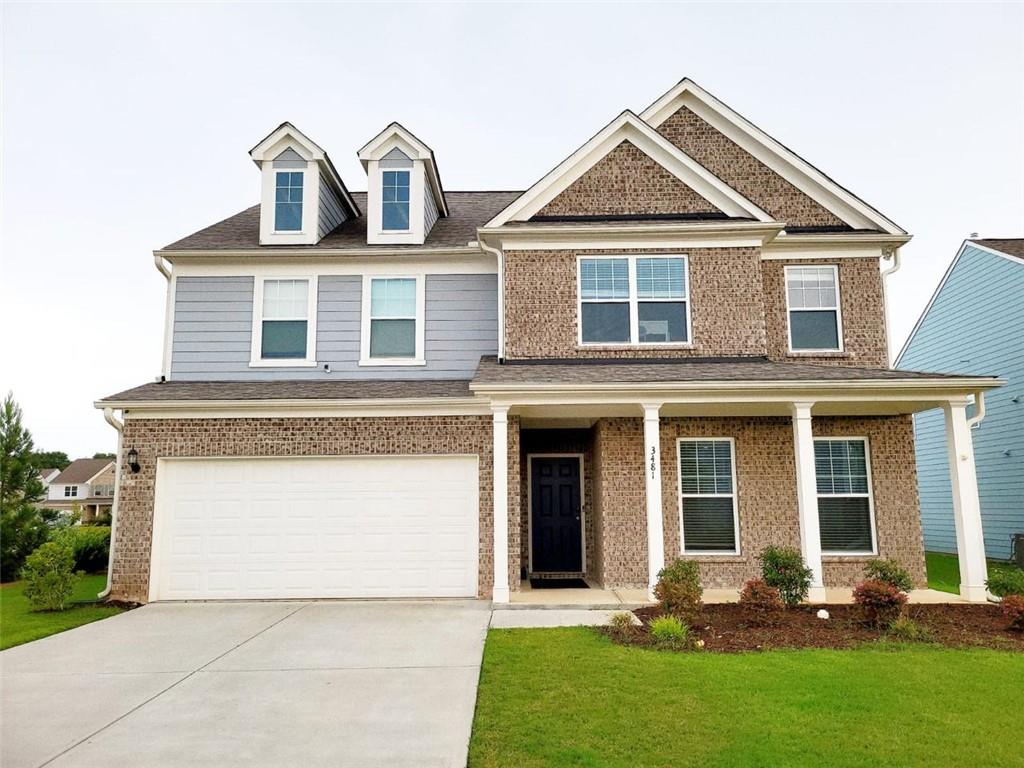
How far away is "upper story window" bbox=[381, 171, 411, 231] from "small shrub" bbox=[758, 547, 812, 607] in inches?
338

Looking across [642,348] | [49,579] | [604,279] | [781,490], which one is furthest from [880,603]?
[49,579]

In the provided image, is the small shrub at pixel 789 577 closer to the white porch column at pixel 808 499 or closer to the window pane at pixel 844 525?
the white porch column at pixel 808 499

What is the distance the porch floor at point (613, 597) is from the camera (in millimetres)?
9352

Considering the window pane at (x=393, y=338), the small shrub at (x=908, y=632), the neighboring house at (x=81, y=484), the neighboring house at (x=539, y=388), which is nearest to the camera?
the small shrub at (x=908, y=632)

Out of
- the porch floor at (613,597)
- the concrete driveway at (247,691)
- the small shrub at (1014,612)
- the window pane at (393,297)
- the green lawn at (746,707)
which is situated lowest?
the concrete driveway at (247,691)

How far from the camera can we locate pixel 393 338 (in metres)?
11.9

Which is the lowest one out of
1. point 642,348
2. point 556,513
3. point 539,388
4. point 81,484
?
point 556,513

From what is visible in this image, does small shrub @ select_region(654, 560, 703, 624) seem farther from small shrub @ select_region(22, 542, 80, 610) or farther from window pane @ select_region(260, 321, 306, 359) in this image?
small shrub @ select_region(22, 542, 80, 610)

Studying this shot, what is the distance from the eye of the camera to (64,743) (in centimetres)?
478

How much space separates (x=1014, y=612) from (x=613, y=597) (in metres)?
4.96

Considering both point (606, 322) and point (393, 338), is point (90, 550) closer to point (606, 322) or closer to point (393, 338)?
point (393, 338)

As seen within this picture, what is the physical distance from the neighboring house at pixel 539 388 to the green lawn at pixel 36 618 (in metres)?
0.66

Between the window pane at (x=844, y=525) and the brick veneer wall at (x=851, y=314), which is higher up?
the brick veneer wall at (x=851, y=314)

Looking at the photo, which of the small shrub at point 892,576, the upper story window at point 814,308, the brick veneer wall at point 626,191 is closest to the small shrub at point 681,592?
the small shrub at point 892,576
